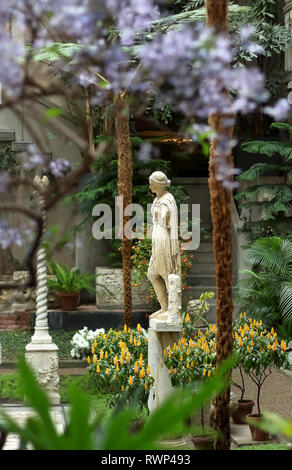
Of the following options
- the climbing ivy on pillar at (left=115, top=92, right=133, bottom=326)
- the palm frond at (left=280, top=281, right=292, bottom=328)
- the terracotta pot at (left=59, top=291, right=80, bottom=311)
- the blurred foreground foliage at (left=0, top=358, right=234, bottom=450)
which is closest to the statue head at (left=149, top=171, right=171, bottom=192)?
the climbing ivy on pillar at (left=115, top=92, right=133, bottom=326)

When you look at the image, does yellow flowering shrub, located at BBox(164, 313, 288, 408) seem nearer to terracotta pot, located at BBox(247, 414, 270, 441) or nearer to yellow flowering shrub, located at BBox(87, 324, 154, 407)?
yellow flowering shrub, located at BBox(87, 324, 154, 407)

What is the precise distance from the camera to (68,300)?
1277 centimetres

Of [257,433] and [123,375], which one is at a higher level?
[123,375]

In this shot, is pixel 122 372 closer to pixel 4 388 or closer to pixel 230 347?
pixel 230 347

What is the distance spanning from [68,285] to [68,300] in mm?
229

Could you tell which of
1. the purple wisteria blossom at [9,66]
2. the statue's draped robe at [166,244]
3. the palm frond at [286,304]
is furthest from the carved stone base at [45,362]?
the purple wisteria blossom at [9,66]

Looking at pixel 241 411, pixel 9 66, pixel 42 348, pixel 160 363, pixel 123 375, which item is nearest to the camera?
pixel 9 66

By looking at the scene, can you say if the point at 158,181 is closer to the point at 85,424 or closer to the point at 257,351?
the point at 257,351

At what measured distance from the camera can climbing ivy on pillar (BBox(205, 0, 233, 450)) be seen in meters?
5.28

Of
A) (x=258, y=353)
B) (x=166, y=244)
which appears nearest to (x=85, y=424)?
(x=166, y=244)

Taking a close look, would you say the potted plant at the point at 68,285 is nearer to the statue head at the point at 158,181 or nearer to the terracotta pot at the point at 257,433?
the statue head at the point at 158,181

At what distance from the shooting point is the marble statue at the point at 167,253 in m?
6.76
